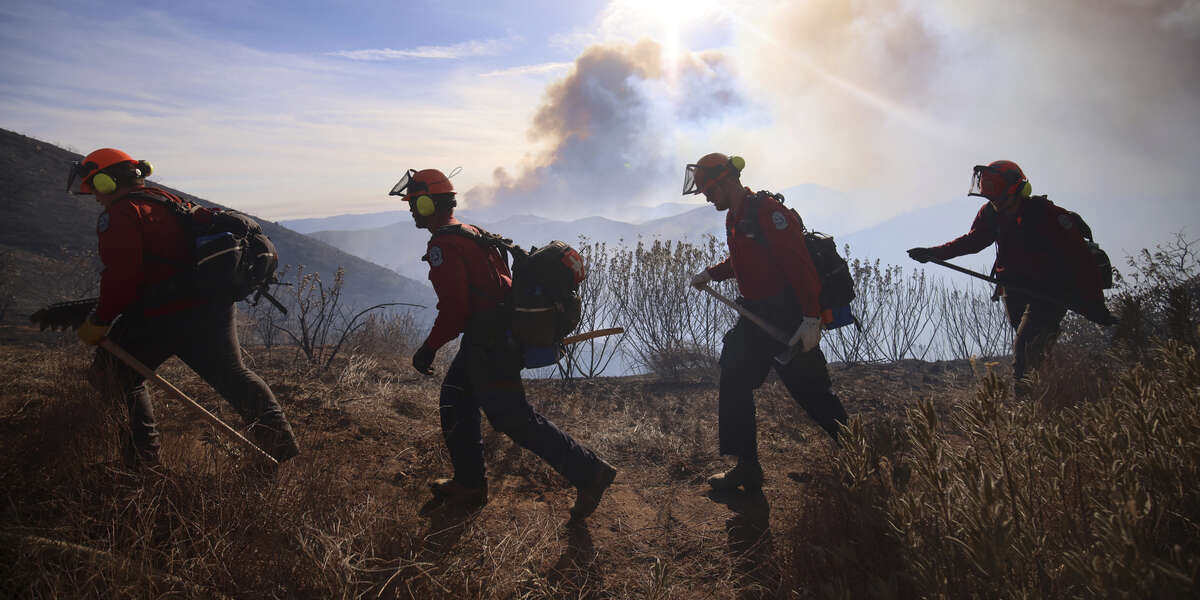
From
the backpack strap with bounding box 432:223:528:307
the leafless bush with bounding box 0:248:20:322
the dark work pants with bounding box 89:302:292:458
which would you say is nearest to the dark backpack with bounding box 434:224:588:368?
the backpack strap with bounding box 432:223:528:307

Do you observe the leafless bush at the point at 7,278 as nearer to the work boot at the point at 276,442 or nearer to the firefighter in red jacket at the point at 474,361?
the work boot at the point at 276,442

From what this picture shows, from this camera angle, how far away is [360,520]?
2.30 m

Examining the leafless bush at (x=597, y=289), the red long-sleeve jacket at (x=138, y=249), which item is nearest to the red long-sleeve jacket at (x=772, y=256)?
the red long-sleeve jacket at (x=138, y=249)

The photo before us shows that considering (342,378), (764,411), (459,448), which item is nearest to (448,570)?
(459,448)

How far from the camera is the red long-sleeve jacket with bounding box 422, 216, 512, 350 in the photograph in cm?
270

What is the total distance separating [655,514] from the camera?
3.25m

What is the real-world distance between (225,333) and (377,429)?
4.99ft

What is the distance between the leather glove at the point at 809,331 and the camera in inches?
118

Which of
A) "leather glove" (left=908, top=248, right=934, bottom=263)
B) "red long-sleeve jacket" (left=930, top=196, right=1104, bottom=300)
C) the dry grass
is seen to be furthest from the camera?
"leather glove" (left=908, top=248, right=934, bottom=263)

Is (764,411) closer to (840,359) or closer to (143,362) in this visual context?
(840,359)

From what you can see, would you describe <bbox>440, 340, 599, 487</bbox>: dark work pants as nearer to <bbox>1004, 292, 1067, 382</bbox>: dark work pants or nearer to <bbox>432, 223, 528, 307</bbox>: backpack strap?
<bbox>432, 223, 528, 307</bbox>: backpack strap

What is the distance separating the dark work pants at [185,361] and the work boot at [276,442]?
0.02m

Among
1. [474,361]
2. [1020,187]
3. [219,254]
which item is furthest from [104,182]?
[1020,187]

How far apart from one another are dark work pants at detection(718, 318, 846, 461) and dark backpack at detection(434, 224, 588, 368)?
3.55 ft
